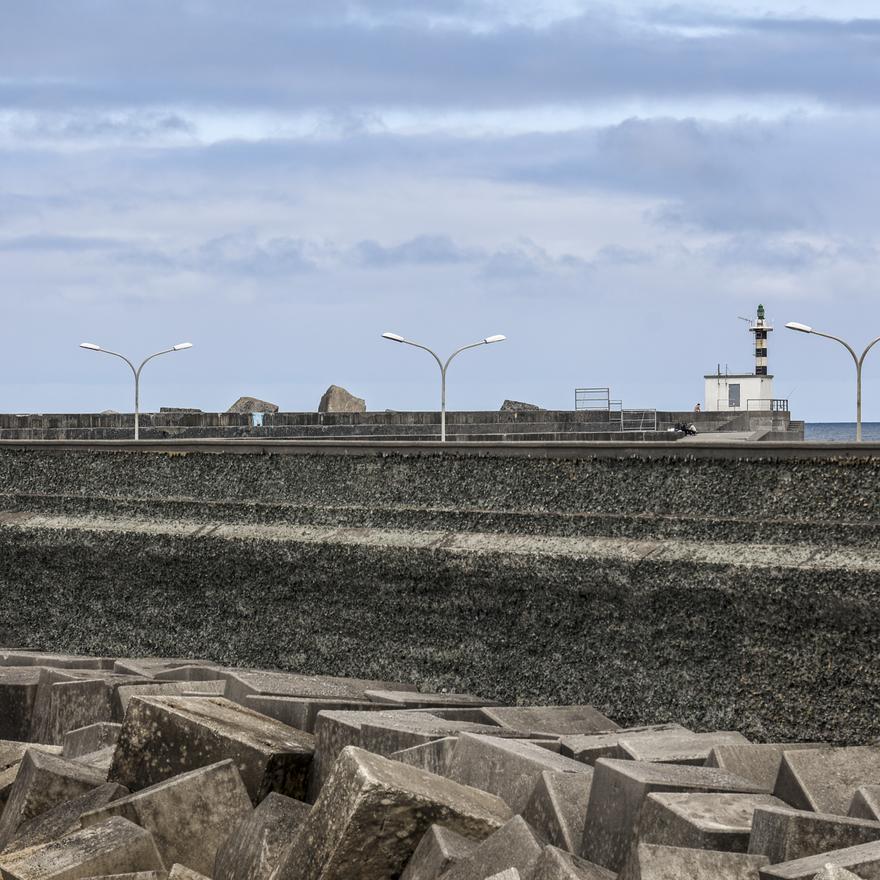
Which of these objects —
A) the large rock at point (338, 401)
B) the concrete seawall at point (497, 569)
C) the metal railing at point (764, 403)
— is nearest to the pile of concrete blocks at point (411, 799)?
the concrete seawall at point (497, 569)

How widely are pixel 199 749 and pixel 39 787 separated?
35.4 inches

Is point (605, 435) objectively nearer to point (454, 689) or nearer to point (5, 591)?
point (5, 591)

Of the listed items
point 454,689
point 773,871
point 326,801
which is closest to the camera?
point 773,871

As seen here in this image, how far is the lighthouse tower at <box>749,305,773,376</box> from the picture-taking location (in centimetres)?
6750

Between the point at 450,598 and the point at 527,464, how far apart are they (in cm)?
120

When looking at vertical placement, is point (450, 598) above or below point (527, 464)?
below

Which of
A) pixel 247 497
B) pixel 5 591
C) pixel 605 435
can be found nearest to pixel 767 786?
pixel 247 497

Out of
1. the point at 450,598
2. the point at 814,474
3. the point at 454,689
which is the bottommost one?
the point at 454,689

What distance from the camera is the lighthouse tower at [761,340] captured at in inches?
2657

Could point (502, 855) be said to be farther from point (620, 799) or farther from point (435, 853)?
point (620, 799)

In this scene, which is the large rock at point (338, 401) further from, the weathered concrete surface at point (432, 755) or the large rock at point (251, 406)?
the weathered concrete surface at point (432, 755)

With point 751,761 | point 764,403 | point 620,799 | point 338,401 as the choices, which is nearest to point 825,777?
point 751,761

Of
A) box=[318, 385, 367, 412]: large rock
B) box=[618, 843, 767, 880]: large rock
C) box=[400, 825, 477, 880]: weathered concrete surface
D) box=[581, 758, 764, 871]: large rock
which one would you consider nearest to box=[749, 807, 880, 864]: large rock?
box=[618, 843, 767, 880]: large rock

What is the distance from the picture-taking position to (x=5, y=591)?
1403cm
